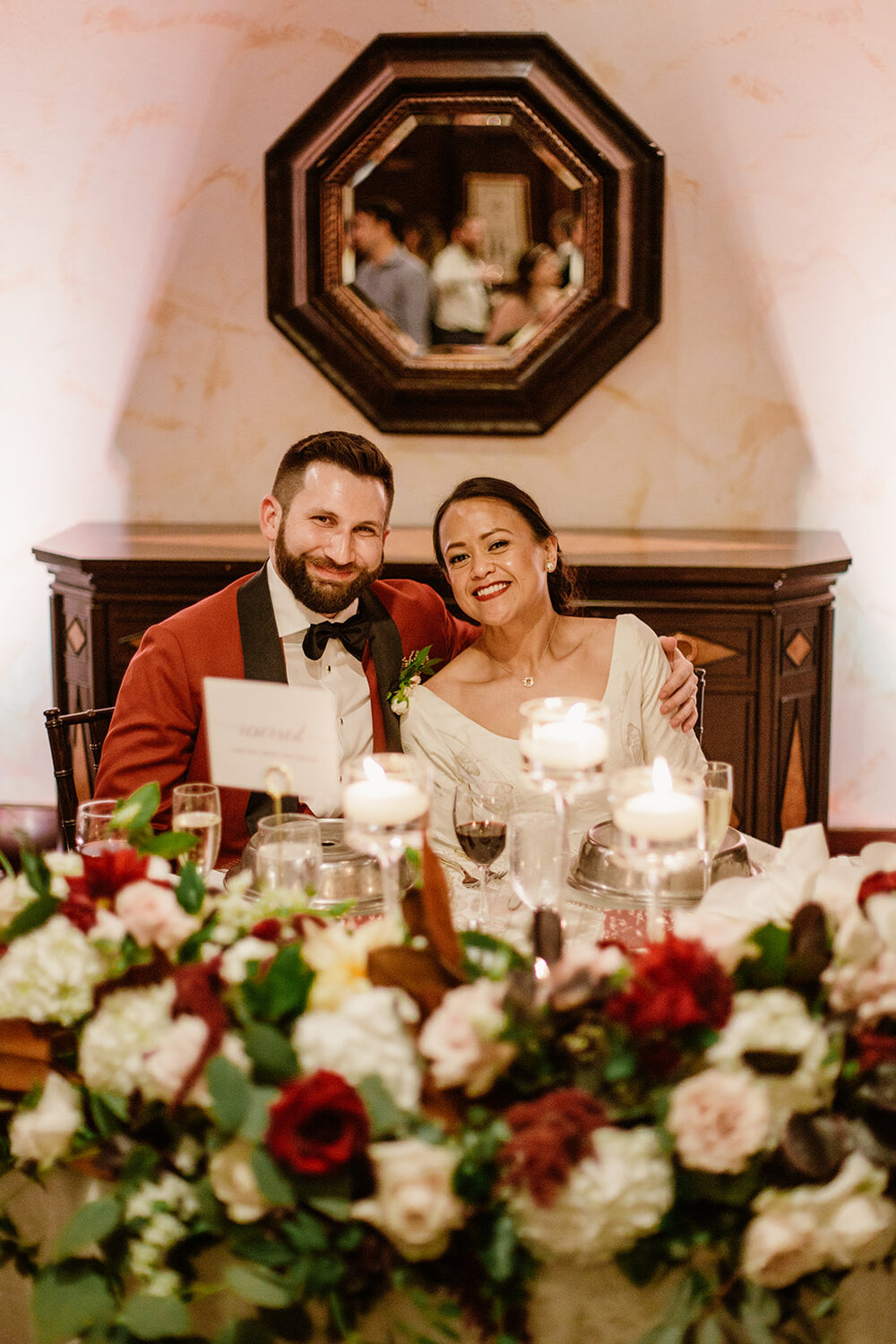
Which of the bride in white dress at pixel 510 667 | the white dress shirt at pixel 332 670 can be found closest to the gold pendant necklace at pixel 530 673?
the bride in white dress at pixel 510 667

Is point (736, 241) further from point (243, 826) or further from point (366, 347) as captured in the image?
point (243, 826)

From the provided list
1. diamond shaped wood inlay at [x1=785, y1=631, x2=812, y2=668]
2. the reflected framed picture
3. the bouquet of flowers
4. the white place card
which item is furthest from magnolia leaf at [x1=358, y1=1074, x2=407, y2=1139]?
the reflected framed picture

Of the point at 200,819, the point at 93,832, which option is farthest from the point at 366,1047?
the point at 93,832

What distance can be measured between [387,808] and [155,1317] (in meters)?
0.52

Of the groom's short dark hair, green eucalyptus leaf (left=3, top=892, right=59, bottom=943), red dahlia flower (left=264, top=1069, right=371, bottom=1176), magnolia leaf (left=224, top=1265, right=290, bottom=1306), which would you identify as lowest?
magnolia leaf (left=224, top=1265, right=290, bottom=1306)

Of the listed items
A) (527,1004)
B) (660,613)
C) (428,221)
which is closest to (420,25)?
(428,221)

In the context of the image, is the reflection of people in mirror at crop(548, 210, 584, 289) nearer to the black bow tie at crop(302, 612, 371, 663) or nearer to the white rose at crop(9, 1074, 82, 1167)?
the black bow tie at crop(302, 612, 371, 663)

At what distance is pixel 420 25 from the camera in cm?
364

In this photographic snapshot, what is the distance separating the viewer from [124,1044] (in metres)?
1.12

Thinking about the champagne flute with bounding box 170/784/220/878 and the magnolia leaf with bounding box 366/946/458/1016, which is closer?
the magnolia leaf with bounding box 366/946/458/1016

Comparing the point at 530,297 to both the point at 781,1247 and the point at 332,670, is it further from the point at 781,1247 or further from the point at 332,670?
the point at 781,1247

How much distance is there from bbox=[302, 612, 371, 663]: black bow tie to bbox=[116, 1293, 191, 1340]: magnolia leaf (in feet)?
5.15

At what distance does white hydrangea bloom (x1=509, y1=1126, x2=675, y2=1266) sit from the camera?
38.3 inches

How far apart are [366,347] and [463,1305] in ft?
10.5
